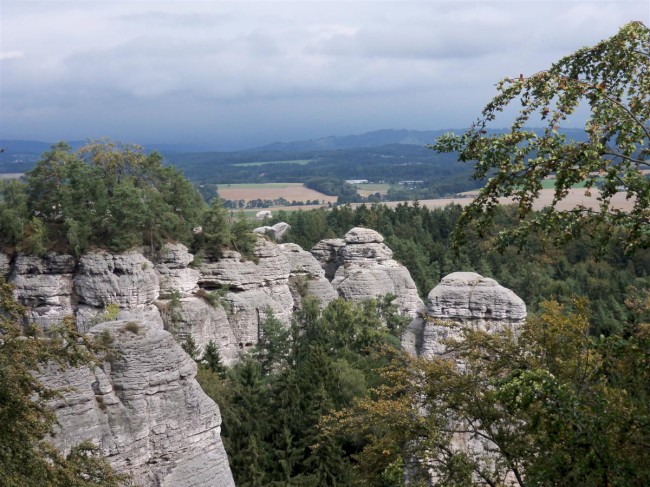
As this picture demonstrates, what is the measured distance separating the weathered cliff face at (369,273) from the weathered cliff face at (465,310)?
58.0 feet

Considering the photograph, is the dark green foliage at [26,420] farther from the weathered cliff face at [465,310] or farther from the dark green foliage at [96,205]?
the dark green foliage at [96,205]

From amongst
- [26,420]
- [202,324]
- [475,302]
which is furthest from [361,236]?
[26,420]

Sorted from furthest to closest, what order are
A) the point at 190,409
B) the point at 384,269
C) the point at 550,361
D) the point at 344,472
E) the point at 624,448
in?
the point at 384,269, the point at 344,472, the point at 190,409, the point at 550,361, the point at 624,448

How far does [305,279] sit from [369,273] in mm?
6465

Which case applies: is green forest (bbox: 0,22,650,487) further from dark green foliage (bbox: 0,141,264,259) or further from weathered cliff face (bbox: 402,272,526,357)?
weathered cliff face (bbox: 402,272,526,357)

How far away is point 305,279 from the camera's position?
48.3 metres

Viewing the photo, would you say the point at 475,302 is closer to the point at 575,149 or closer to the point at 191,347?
the point at 191,347

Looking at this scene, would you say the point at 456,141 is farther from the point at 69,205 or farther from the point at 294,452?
the point at 69,205

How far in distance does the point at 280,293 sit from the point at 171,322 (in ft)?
30.7

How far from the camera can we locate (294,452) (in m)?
25.4

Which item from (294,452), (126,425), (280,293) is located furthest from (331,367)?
(126,425)

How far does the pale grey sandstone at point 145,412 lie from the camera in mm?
14812

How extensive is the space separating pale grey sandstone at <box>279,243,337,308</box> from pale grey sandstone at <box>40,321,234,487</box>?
3037cm

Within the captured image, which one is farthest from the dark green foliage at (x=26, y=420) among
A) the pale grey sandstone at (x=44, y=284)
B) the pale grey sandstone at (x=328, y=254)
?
the pale grey sandstone at (x=328, y=254)
